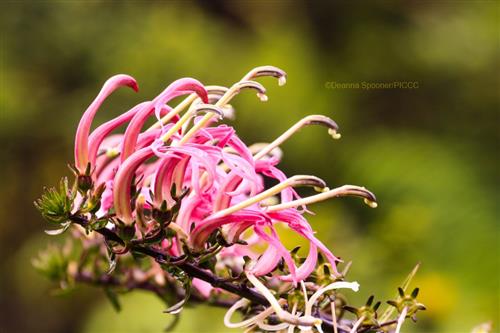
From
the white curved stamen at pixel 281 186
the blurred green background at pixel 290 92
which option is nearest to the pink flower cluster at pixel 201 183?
the white curved stamen at pixel 281 186

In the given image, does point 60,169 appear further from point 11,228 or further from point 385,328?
point 385,328

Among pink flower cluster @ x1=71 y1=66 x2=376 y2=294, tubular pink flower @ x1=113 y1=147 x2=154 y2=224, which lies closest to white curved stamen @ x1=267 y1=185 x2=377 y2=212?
pink flower cluster @ x1=71 y1=66 x2=376 y2=294

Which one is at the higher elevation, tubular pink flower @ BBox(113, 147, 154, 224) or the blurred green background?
the blurred green background

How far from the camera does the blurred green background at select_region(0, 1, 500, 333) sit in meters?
2.16

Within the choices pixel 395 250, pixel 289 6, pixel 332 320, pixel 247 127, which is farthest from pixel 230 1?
pixel 332 320

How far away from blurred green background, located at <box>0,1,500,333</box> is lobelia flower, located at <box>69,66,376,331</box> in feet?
4.68

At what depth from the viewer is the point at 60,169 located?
2547 mm

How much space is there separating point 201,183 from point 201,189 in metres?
0.01

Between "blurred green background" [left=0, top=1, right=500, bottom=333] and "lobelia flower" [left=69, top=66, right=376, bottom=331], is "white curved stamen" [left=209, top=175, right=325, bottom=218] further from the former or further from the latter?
"blurred green background" [left=0, top=1, right=500, bottom=333]

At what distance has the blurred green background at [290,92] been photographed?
2158mm

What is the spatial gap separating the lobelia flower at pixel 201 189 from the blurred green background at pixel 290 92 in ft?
4.68

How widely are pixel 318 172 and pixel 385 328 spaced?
1755 millimetres

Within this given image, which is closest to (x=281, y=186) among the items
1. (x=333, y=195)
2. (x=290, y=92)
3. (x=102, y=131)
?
(x=333, y=195)

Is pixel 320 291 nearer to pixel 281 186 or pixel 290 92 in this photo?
pixel 281 186
